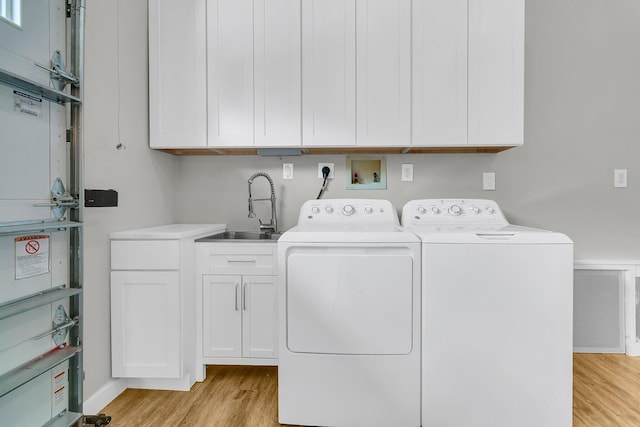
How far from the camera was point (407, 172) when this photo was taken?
7.98 feet

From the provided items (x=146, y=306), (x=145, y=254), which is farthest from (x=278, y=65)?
(x=146, y=306)

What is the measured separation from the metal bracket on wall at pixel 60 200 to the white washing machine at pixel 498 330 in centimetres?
153

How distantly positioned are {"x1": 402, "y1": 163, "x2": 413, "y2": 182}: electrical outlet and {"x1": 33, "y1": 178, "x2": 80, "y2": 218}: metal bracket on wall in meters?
1.88

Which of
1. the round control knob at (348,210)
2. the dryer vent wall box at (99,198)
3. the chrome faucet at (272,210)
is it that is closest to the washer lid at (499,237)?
the round control knob at (348,210)

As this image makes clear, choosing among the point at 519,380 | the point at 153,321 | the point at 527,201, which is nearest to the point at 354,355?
the point at 519,380

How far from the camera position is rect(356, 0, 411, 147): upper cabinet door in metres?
2.07

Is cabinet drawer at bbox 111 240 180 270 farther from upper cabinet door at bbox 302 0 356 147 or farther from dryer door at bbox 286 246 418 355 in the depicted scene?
upper cabinet door at bbox 302 0 356 147

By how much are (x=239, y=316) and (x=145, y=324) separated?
0.48m

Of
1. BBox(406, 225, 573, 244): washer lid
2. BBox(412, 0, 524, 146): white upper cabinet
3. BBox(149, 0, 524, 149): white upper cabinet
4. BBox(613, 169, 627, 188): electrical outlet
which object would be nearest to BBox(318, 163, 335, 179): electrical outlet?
BBox(149, 0, 524, 149): white upper cabinet

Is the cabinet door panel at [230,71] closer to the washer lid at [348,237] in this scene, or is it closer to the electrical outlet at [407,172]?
the washer lid at [348,237]

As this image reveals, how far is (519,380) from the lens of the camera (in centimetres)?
150

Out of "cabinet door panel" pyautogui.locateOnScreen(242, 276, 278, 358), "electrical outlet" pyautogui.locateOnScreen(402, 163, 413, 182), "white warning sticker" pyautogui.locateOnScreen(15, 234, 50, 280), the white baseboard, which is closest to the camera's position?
"white warning sticker" pyautogui.locateOnScreen(15, 234, 50, 280)

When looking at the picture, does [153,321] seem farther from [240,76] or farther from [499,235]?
[499,235]

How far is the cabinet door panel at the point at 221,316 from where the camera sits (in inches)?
78.2
